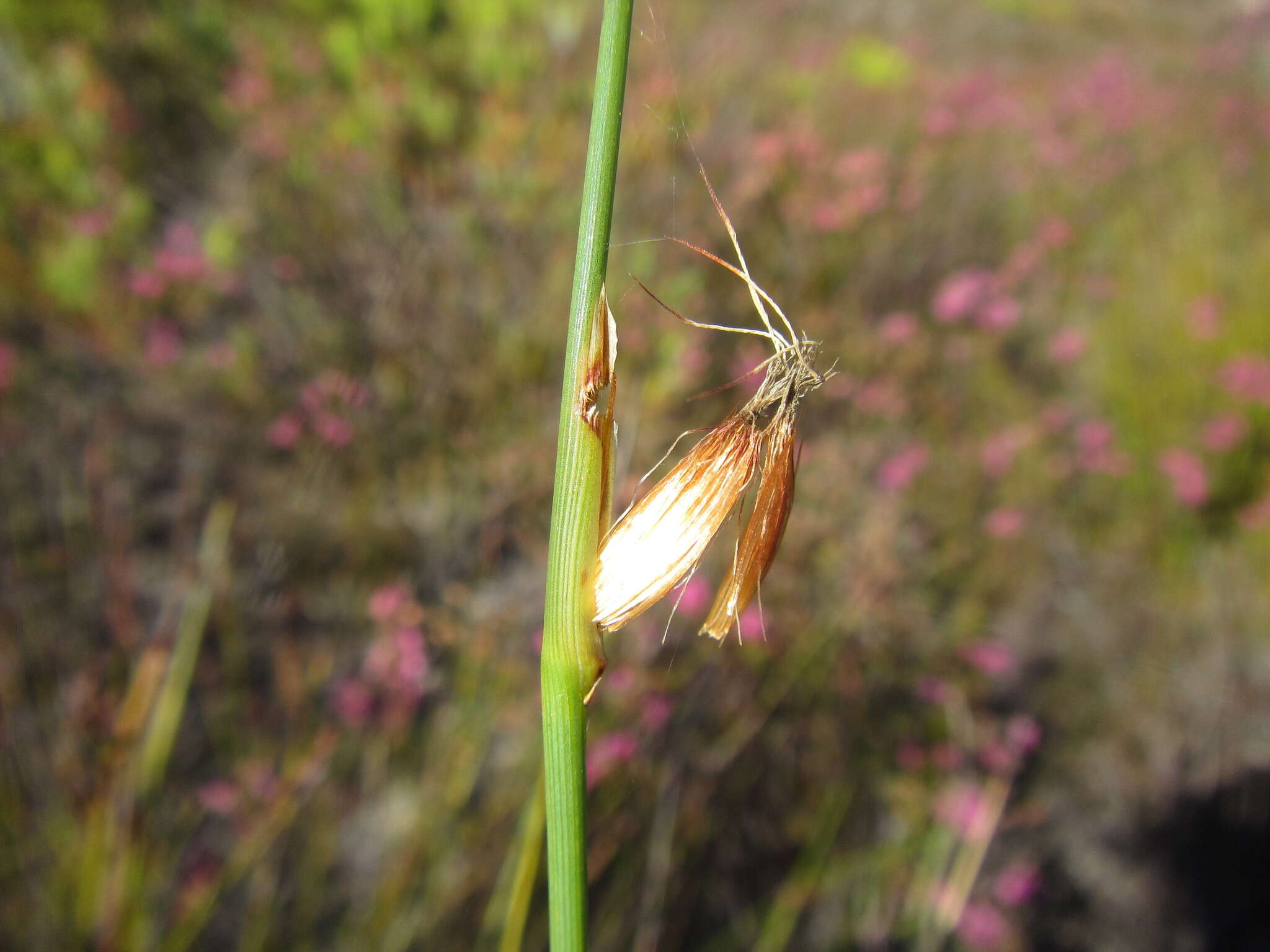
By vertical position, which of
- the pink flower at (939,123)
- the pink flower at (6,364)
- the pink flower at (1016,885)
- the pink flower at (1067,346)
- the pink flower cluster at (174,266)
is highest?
the pink flower cluster at (174,266)

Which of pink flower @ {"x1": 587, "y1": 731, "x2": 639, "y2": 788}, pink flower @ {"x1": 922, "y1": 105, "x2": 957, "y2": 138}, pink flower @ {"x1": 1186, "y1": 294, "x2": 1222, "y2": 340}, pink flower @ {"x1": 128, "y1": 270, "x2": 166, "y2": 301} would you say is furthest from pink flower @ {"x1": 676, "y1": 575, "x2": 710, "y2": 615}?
pink flower @ {"x1": 922, "y1": 105, "x2": 957, "y2": 138}

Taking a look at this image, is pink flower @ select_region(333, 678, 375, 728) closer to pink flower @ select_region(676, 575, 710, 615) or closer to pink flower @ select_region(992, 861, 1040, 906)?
pink flower @ select_region(676, 575, 710, 615)

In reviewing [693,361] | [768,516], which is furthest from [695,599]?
[768,516]

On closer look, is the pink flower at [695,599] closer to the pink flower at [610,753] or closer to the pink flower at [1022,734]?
the pink flower at [610,753]

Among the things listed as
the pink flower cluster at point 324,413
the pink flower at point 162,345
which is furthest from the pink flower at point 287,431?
the pink flower at point 162,345

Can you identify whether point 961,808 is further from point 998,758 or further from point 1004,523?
point 1004,523

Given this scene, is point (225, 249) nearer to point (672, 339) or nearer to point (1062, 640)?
point (672, 339)
